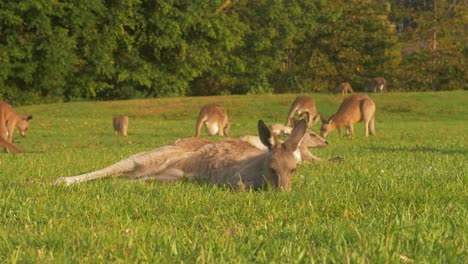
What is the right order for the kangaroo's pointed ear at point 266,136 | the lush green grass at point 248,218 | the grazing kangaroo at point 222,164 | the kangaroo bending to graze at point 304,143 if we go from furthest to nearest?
the kangaroo bending to graze at point 304,143, the kangaroo's pointed ear at point 266,136, the grazing kangaroo at point 222,164, the lush green grass at point 248,218

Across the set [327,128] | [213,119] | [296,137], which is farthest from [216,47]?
[296,137]

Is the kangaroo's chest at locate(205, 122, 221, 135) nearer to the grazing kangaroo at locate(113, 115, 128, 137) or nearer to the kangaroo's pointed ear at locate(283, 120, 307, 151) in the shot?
the grazing kangaroo at locate(113, 115, 128, 137)

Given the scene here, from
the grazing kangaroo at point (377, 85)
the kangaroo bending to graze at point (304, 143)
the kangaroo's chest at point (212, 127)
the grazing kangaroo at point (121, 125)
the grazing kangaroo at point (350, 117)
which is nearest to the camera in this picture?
the kangaroo bending to graze at point (304, 143)

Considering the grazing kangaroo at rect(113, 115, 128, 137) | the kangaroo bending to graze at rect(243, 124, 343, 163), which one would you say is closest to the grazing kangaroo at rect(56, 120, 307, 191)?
the kangaroo bending to graze at rect(243, 124, 343, 163)

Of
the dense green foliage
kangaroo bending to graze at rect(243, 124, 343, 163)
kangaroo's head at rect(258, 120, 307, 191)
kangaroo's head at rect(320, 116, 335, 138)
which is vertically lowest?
kangaroo's head at rect(320, 116, 335, 138)

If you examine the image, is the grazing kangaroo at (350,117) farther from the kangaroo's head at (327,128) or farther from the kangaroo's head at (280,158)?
the kangaroo's head at (280,158)

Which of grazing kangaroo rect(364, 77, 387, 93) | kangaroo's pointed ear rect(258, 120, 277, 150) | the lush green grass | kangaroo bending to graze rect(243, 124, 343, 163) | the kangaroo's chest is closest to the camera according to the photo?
the lush green grass

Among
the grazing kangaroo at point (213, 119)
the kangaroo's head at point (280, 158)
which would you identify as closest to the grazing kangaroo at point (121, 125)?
the grazing kangaroo at point (213, 119)

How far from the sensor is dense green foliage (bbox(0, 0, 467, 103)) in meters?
35.3

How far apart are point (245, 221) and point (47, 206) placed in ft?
4.96

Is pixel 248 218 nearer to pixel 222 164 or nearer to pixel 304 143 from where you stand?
pixel 222 164

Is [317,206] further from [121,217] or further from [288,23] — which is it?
[288,23]

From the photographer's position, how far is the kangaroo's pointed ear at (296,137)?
251 inches

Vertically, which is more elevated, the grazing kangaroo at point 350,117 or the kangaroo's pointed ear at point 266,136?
the kangaroo's pointed ear at point 266,136
